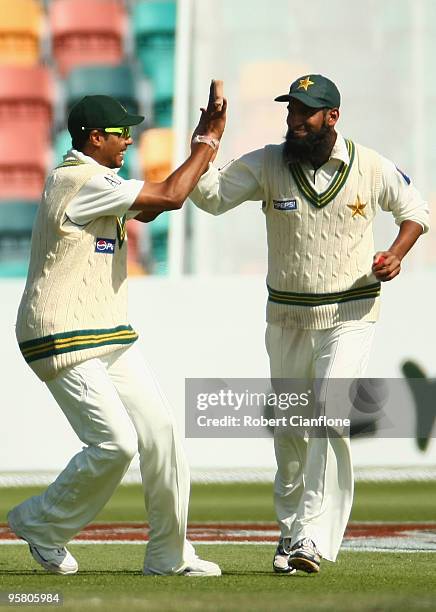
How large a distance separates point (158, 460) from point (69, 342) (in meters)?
0.60

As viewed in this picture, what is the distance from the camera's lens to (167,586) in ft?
18.3

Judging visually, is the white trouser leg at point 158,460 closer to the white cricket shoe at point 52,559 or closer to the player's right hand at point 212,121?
the white cricket shoe at point 52,559

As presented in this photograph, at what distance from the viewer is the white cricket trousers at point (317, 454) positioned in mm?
6199

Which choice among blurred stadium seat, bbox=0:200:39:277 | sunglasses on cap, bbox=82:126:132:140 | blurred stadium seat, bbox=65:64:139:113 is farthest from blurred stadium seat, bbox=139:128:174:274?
sunglasses on cap, bbox=82:126:132:140

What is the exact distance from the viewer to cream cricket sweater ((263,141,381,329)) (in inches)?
254

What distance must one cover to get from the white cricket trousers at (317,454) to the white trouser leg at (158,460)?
52 cm

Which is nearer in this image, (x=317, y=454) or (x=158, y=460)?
(x=158, y=460)

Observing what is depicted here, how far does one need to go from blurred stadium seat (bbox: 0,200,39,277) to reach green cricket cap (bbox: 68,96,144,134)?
3208cm

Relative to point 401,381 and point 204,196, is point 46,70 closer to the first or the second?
point 401,381

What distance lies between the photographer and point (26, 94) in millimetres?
41531

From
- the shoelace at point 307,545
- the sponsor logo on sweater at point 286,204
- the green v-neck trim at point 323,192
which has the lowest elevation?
the shoelace at point 307,545

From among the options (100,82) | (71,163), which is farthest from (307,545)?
(100,82)

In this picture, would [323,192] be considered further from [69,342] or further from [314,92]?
[69,342]

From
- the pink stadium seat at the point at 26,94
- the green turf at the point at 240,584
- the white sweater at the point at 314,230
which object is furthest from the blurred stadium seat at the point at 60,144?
the white sweater at the point at 314,230
